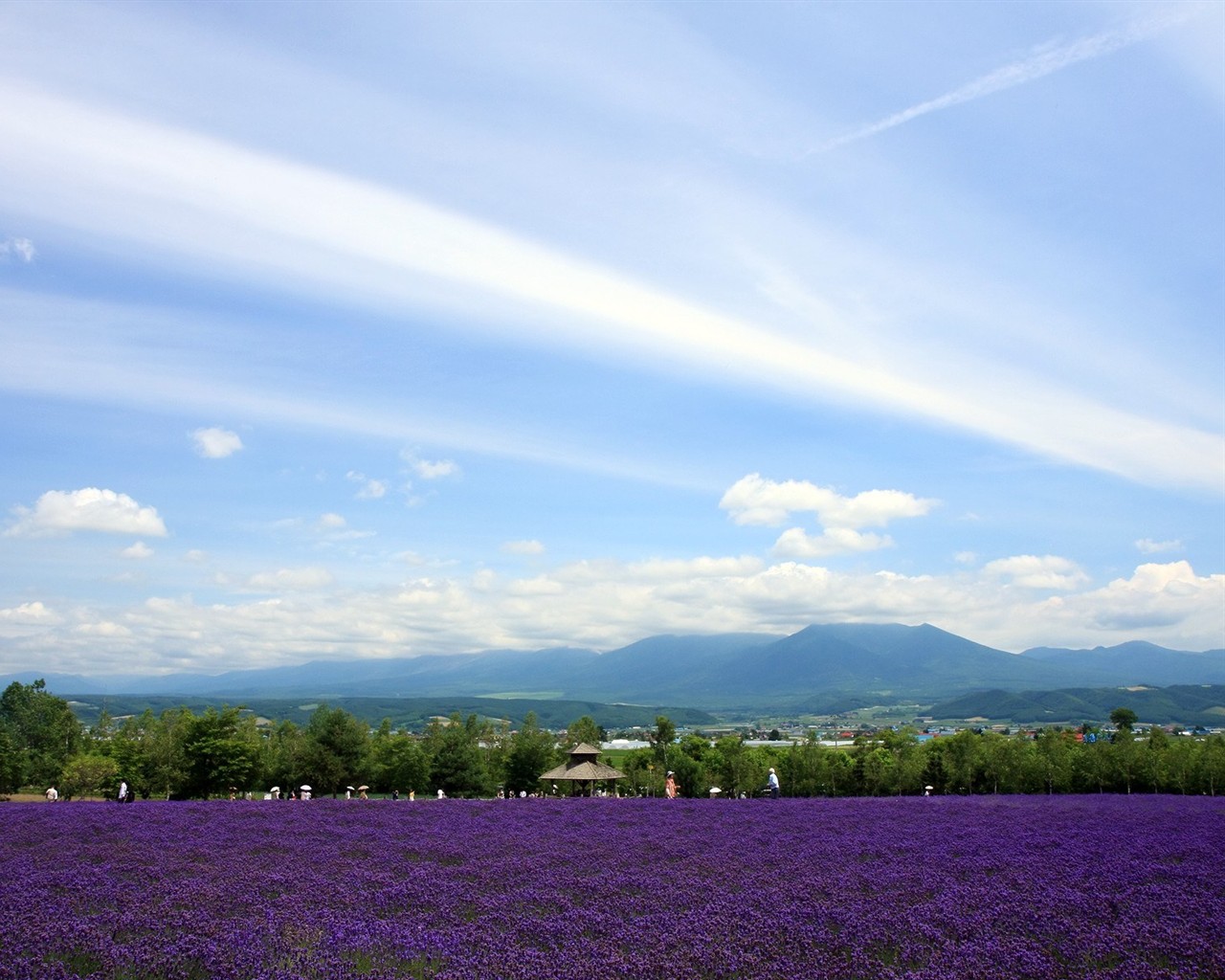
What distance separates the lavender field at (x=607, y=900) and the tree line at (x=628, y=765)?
21112 mm

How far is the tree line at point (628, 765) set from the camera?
3969 cm

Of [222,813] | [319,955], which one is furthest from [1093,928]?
[222,813]

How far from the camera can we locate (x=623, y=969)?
7.90 meters

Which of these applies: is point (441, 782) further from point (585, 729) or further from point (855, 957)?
point (855, 957)

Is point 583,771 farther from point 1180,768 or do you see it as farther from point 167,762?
point 1180,768

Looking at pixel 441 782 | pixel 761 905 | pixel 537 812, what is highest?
pixel 761 905

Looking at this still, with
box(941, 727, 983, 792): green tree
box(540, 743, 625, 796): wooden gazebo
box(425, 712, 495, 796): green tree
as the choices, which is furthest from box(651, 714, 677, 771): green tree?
box(540, 743, 625, 796): wooden gazebo

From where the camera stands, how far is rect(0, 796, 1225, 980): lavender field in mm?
8391

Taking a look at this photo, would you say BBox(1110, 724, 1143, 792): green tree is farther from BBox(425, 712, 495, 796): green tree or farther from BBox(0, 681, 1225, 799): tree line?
BBox(425, 712, 495, 796): green tree

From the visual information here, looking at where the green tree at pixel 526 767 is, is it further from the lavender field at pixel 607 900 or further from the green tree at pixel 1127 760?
the lavender field at pixel 607 900

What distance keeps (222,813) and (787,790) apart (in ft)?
105

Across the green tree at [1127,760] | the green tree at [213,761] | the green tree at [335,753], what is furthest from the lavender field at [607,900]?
the green tree at [335,753]

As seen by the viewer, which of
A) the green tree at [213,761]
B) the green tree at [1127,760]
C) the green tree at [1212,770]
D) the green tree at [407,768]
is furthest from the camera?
the green tree at [407,768]

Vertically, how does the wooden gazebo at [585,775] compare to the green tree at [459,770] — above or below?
above
